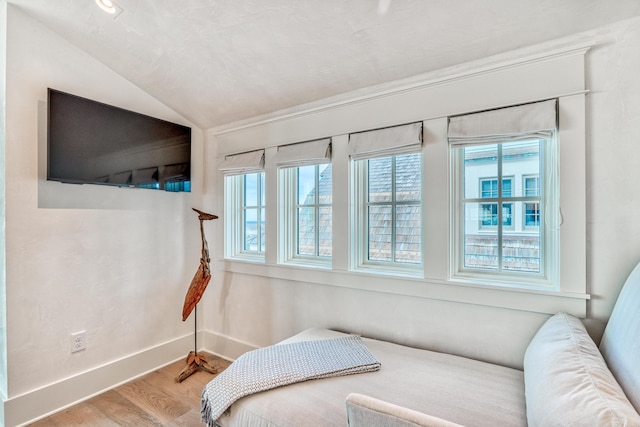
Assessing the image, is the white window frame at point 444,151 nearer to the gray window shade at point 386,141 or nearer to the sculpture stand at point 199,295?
the gray window shade at point 386,141

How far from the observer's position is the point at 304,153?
232 centimetres

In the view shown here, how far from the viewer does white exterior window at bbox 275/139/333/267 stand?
2338mm

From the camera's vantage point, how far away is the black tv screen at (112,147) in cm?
197

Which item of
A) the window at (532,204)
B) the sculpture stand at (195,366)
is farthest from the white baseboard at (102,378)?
the window at (532,204)

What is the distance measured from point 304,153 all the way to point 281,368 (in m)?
1.45

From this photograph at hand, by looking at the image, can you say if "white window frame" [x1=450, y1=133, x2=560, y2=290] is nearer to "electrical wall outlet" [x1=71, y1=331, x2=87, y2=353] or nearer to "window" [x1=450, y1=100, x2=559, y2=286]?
"window" [x1=450, y1=100, x2=559, y2=286]

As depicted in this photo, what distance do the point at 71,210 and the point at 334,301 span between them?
1.93 m

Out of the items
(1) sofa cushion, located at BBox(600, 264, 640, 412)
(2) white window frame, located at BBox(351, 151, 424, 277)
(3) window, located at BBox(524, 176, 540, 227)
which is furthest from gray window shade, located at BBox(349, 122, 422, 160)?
(1) sofa cushion, located at BBox(600, 264, 640, 412)

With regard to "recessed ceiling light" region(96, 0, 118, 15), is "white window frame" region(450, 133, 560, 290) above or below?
below

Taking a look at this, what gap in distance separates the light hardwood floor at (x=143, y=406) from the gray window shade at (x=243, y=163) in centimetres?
172

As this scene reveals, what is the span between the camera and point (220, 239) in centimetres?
288

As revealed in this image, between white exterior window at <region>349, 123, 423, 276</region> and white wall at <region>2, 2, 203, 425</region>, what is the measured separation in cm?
170

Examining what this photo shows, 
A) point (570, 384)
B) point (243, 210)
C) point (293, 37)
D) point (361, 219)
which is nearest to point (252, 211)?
point (243, 210)

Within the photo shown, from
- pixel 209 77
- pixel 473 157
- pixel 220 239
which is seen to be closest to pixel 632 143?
pixel 473 157
